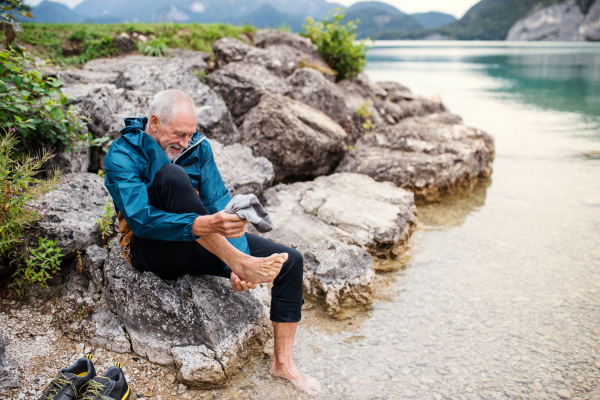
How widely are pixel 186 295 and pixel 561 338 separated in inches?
139

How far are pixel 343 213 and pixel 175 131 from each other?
9.63 ft

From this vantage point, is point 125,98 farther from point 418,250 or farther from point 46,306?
point 418,250

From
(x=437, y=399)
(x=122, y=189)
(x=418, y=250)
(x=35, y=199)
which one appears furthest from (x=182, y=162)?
(x=418, y=250)

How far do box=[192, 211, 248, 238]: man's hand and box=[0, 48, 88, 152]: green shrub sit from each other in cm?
250

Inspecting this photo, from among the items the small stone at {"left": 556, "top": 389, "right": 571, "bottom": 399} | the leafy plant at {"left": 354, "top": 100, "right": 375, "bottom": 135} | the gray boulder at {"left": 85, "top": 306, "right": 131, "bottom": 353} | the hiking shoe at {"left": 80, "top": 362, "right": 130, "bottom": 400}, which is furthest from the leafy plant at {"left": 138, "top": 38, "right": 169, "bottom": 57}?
the small stone at {"left": 556, "top": 389, "right": 571, "bottom": 399}

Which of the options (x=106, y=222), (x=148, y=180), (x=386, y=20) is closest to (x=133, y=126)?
(x=148, y=180)

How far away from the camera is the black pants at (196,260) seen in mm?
2506

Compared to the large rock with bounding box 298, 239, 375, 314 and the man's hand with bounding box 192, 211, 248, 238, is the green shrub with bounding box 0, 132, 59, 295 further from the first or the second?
the large rock with bounding box 298, 239, 375, 314

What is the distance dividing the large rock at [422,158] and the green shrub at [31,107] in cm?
464

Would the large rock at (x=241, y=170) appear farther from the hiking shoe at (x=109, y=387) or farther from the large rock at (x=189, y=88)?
the hiking shoe at (x=109, y=387)

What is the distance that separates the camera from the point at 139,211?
2.32 meters

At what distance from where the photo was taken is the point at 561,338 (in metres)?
3.46

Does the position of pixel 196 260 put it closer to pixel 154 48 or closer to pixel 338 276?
pixel 338 276

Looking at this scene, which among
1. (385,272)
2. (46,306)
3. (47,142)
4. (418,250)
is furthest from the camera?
(418,250)
